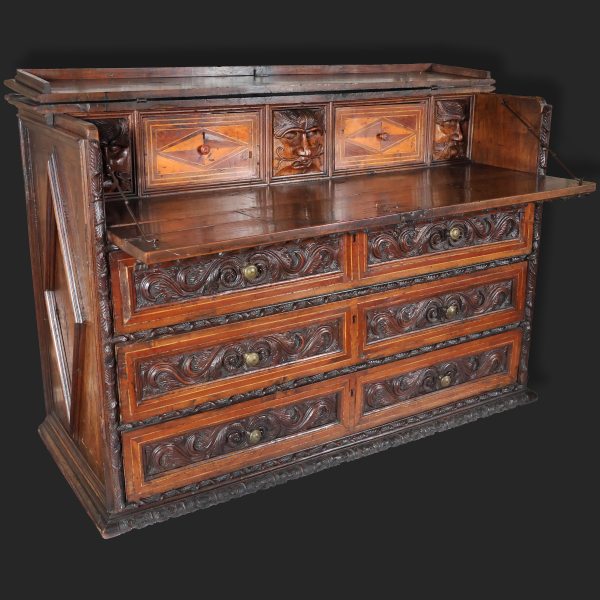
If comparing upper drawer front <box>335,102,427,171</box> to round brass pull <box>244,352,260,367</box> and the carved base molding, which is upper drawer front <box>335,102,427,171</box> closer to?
round brass pull <box>244,352,260,367</box>

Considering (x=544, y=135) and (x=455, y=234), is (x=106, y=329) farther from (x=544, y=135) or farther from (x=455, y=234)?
(x=544, y=135)

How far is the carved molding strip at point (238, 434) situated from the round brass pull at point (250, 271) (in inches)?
24.8

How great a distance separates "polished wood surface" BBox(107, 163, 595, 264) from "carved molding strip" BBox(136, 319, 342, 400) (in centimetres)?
50

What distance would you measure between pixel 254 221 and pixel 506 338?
168 centimetres

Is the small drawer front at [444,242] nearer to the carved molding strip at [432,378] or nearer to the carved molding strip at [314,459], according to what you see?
the carved molding strip at [432,378]

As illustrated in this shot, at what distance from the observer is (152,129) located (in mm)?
3541

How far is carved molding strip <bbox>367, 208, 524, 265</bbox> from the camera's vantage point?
12.1 feet

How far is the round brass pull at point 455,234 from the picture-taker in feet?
12.7

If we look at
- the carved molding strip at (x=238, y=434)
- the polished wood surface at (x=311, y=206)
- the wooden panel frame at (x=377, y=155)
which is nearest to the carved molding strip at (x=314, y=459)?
the carved molding strip at (x=238, y=434)

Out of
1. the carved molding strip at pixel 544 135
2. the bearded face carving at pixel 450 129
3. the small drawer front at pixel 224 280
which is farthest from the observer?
the bearded face carving at pixel 450 129

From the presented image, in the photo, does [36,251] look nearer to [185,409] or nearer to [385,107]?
[185,409]

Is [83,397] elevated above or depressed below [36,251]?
below

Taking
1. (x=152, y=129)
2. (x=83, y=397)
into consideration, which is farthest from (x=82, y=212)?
(x=83, y=397)

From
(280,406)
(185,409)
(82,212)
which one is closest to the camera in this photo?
(82,212)
